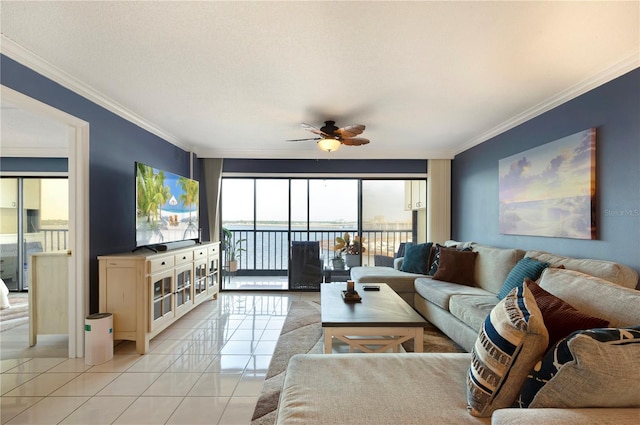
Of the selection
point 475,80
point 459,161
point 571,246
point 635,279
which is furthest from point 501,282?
point 459,161

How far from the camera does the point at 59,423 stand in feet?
6.16

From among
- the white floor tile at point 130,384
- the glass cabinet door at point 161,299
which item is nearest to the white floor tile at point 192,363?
the white floor tile at point 130,384

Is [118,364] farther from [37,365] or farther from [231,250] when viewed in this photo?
[231,250]

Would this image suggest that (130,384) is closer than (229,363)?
Yes

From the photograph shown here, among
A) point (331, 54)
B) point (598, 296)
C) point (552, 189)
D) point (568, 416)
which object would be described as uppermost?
point (331, 54)

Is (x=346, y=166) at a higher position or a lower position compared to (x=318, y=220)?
higher

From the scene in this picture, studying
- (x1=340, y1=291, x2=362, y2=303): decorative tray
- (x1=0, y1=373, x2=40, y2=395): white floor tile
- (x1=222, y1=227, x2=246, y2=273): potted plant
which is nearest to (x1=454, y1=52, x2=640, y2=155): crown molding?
(x1=340, y1=291, x2=362, y2=303): decorative tray

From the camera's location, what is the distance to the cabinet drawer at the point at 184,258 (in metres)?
3.51

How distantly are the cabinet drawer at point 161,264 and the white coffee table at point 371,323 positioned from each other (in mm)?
1659

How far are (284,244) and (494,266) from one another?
3.96 metres

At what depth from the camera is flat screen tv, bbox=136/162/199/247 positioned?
10.5 feet

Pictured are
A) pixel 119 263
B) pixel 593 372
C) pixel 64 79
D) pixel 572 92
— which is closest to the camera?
pixel 593 372

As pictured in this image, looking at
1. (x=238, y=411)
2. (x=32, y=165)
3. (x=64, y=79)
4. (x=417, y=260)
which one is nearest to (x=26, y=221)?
(x=32, y=165)

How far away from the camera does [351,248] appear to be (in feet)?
18.2
